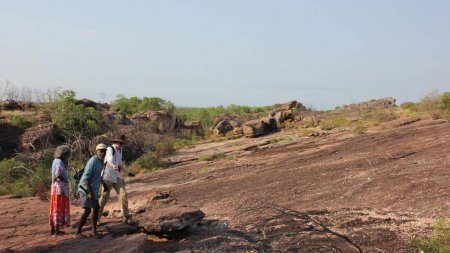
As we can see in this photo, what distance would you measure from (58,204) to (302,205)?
4.90 metres

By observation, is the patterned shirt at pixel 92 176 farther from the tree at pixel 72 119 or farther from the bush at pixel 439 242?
the tree at pixel 72 119

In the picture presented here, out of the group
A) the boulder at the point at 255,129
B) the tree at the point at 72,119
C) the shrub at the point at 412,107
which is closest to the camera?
the tree at the point at 72,119

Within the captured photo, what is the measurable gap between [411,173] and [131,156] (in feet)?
53.9

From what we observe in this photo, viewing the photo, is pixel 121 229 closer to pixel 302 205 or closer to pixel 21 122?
pixel 302 205

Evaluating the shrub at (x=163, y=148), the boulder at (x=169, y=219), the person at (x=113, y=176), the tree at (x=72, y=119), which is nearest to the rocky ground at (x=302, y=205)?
the boulder at (x=169, y=219)

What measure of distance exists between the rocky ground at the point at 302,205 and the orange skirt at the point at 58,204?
0.31m

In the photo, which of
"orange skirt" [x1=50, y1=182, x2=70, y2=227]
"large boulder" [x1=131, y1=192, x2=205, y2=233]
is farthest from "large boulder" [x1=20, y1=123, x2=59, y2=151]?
"orange skirt" [x1=50, y1=182, x2=70, y2=227]

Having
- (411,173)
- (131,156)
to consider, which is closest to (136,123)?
(131,156)

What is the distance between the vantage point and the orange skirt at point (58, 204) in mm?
6914

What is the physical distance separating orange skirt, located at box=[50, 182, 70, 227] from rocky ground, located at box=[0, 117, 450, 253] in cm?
31

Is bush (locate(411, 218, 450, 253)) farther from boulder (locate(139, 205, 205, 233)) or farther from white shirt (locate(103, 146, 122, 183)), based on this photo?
white shirt (locate(103, 146, 122, 183))

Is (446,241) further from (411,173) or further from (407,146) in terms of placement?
(407,146)

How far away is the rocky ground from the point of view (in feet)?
22.0

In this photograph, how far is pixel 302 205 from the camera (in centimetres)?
940
